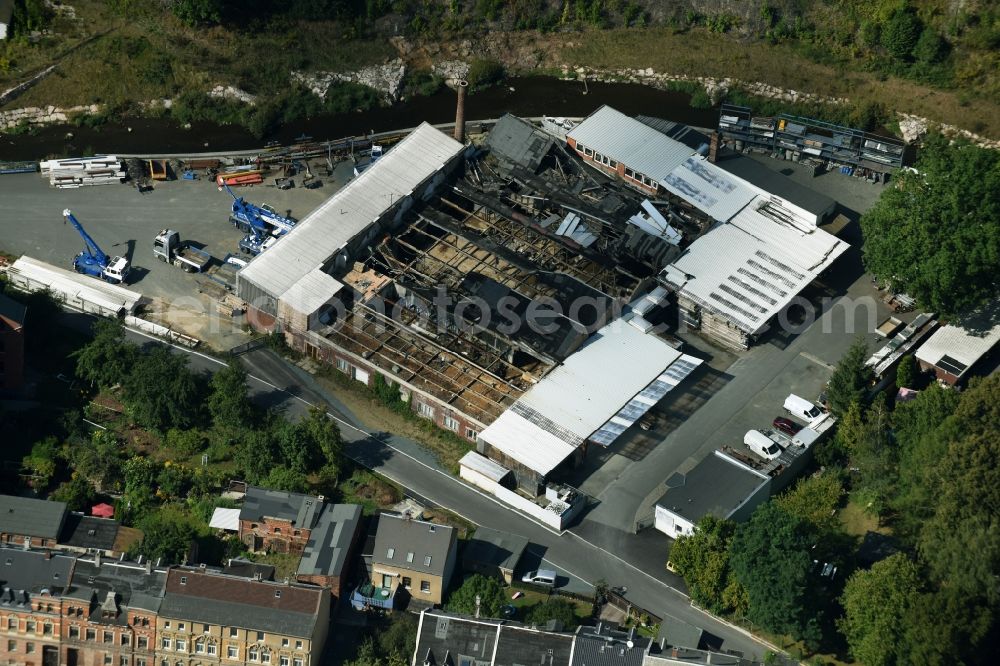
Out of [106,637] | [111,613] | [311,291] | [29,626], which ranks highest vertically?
[311,291]

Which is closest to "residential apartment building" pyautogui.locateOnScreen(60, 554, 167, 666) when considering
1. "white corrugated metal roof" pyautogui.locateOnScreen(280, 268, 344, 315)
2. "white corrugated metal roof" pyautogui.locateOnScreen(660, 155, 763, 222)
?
"white corrugated metal roof" pyautogui.locateOnScreen(280, 268, 344, 315)

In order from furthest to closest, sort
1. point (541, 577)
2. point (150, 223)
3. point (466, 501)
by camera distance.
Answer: point (150, 223) < point (466, 501) < point (541, 577)

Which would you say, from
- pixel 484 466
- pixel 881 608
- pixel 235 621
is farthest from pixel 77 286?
pixel 881 608

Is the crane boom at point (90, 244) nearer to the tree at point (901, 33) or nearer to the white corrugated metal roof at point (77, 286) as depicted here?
the white corrugated metal roof at point (77, 286)

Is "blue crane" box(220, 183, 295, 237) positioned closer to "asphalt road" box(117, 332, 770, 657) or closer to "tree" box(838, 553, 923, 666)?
"asphalt road" box(117, 332, 770, 657)

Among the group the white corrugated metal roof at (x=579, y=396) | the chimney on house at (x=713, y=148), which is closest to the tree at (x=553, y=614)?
the white corrugated metal roof at (x=579, y=396)

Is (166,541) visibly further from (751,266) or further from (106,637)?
(751,266)

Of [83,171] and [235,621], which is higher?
[83,171]

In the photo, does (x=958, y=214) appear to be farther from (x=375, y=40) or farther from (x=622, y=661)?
(x=375, y=40)
